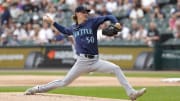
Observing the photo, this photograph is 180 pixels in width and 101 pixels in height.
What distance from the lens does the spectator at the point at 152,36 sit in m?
23.0

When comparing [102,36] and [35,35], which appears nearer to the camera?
[102,36]

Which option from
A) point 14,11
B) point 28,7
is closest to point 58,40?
point 28,7

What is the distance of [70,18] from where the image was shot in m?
26.9

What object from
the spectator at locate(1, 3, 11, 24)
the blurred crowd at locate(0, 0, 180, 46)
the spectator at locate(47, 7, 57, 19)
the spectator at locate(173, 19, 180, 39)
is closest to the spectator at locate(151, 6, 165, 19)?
the blurred crowd at locate(0, 0, 180, 46)

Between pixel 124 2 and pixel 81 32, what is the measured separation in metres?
15.5

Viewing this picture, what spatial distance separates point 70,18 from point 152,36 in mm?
5197

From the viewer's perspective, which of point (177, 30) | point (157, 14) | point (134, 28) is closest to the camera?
point (177, 30)

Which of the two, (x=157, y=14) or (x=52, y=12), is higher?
(x=52, y=12)

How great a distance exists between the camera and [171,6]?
24.7 meters

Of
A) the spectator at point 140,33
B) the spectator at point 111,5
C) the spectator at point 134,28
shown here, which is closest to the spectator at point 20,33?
the spectator at point 111,5

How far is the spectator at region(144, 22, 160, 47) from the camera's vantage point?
22953 mm

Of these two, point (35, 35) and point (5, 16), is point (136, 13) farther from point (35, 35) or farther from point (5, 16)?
point (5, 16)

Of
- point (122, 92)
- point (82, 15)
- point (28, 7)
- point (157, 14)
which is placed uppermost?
point (28, 7)

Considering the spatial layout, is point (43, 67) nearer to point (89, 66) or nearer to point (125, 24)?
point (125, 24)
